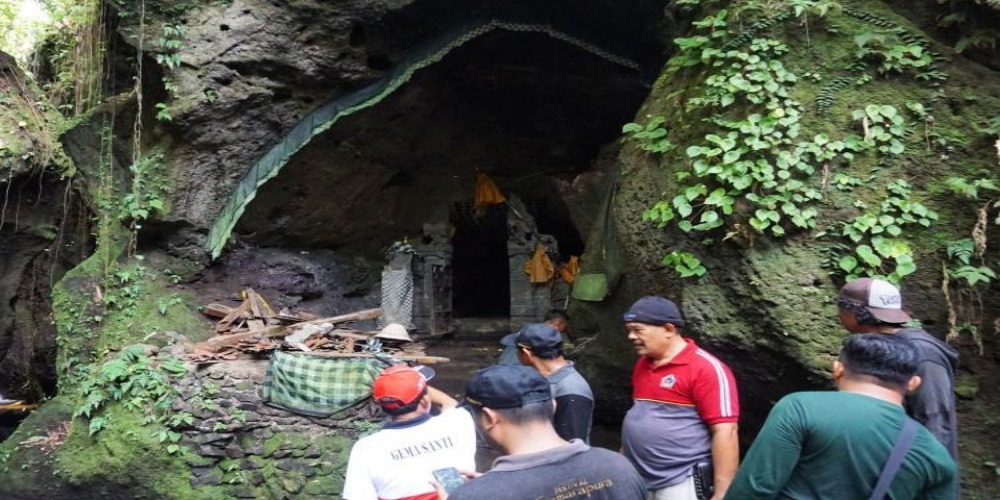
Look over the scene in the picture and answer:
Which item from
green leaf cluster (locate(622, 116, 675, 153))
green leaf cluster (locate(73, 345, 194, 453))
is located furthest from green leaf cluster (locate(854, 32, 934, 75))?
green leaf cluster (locate(73, 345, 194, 453))

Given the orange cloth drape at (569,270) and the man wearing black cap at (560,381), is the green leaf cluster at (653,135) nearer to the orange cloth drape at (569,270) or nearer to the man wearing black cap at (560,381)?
the man wearing black cap at (560,381)

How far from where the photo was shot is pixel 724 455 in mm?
2797

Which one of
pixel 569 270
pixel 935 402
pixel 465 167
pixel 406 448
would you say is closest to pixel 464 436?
pixel 406 448

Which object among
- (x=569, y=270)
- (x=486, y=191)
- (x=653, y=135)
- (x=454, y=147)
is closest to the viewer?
(x=653, y=135)

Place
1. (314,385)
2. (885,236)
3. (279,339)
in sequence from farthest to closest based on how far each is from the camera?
(279,339)
(314,385)
(885,236)

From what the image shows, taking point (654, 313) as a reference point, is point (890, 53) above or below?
above

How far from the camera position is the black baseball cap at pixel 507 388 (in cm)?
175

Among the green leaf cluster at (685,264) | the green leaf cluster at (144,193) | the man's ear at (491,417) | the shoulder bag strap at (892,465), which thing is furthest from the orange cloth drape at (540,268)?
the man's ear at (491,417)

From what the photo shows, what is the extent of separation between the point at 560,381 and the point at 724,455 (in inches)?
32.7

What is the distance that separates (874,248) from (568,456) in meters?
3.12

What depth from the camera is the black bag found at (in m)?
2.85

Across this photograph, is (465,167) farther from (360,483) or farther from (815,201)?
(360,483)

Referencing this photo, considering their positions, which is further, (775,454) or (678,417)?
(678,417)

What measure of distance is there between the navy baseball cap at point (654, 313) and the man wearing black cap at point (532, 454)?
1.30 m
